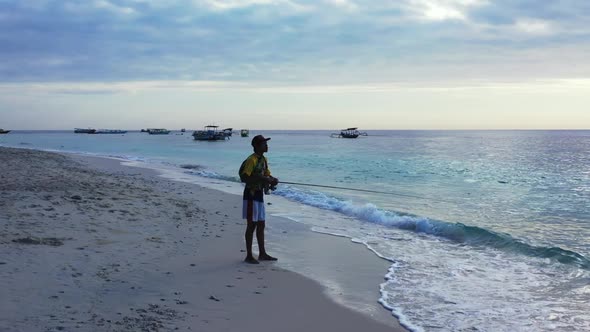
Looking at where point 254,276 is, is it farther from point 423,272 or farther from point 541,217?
point 541,217

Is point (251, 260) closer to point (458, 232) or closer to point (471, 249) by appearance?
point (471, 249)

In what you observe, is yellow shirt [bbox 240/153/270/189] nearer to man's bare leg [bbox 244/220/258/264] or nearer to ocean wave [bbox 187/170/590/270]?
man's bare leg [bbox 244/220/258/264]

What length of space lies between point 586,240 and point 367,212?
497cm

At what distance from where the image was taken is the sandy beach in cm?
436

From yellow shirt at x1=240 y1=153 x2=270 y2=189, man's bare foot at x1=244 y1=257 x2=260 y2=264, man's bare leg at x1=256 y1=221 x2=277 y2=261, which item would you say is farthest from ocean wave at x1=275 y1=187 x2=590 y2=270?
yellow shirt at x1=240 y1=153 x2=270 y2=189

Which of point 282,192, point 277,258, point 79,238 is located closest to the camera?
point 79,238

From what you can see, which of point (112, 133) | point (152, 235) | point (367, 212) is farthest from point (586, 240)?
point (112, 133)

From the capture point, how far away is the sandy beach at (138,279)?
436cm

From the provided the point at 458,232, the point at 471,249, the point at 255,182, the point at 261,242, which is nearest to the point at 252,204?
the point at 255,182

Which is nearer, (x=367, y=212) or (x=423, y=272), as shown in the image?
(x=423, y=272)

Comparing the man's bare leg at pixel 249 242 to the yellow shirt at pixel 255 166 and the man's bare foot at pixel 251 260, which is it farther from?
the yellow shirt at pixel 255 166

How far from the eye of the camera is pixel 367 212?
42.3 ft

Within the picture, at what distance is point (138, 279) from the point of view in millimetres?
5570

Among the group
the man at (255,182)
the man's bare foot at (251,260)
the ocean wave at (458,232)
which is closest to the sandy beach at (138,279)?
the man's bare foot at (251,260)
